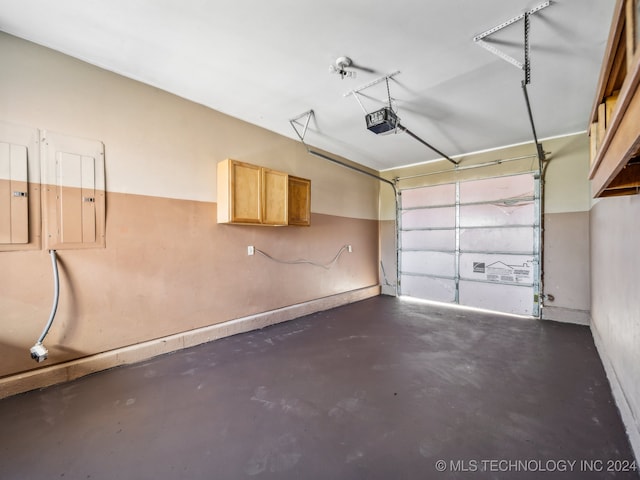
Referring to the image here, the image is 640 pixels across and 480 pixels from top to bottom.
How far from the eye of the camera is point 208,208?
132 inches

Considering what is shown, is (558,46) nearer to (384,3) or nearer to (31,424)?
(384,3)

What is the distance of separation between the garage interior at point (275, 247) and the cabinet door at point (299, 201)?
43 mm

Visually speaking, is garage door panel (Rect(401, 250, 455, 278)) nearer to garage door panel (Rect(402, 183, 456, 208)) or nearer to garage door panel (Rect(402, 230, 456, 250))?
garage door panel (Rect(402, 230, 456, 250))

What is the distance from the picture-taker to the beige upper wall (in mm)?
2230

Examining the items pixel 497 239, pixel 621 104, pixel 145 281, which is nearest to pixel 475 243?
pixel 497 239

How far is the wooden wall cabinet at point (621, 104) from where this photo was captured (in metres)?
0.77

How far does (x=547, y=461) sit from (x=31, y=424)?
3.33 metres

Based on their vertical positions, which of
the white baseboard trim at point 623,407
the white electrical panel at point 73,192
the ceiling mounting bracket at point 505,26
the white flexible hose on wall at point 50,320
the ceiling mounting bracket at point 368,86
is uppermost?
the ceiling mounting bracket at point 368,86

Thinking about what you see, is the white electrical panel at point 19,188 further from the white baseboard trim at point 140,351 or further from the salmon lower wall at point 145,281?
the white baseboard trim at point 140,351

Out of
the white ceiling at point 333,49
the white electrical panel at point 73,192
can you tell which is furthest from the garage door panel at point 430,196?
the white electrical panel at point 73,192

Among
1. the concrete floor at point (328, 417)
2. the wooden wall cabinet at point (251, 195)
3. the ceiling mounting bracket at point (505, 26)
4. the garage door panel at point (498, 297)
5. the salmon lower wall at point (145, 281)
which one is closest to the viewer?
the concrete floor at point (328, 417)

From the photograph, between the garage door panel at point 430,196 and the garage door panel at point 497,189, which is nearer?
the garage door panel at point 497,189

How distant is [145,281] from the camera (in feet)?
9.32

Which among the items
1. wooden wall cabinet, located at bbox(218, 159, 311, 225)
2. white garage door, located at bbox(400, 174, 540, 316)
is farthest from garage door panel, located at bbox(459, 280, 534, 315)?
wooden wall cabinet, located at bbox(218, 159, 311, 225)
